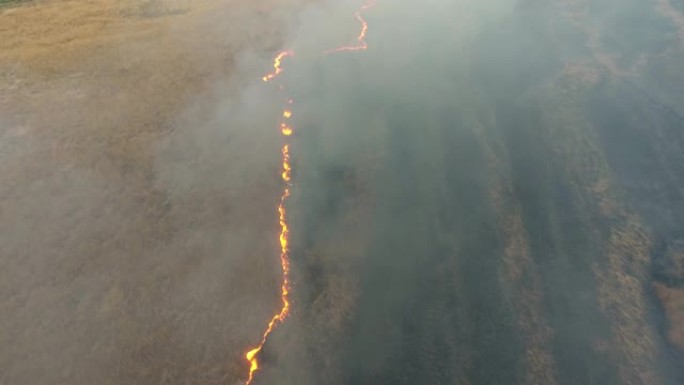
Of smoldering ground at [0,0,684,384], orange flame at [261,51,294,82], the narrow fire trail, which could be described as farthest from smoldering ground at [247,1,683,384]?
orange flame at [261,51,294,82]

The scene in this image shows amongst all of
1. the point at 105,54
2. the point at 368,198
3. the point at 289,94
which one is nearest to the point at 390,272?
the point at 368,198

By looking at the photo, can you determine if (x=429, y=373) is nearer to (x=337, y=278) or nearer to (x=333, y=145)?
(x=337, y=278)

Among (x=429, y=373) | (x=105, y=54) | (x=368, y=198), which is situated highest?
Answer: (x=105, y=54)

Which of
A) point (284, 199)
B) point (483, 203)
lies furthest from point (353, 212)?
point (483, 203)

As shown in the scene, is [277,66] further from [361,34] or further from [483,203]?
[483,203]

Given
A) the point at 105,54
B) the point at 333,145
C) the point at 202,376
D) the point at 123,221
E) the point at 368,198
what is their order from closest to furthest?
the point at 202,376 → the point at 123,221 → the point at 368,198 → the point at 333,145 → the point at 105,54

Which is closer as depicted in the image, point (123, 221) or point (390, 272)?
point (390, 272)

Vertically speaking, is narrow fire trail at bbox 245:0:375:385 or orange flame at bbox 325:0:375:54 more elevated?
orange flame at bbox 325:0:375:54

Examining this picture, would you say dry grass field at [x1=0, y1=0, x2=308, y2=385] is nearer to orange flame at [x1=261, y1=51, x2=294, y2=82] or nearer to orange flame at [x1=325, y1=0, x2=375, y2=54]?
orange flame at [x1=261, y1=51, x2=294, y2=82]
